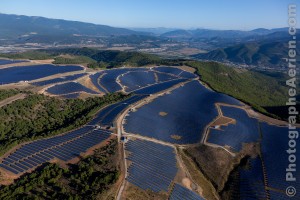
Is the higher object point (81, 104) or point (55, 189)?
point (81, 104)

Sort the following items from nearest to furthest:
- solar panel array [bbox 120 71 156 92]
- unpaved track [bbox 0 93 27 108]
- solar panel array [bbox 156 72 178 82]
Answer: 1. unpaved track [bbox 0 93 27 108]
2. solar panel array [bbox 120 71 156 92]
3. solar panel array [bbox 156 72 178 82]

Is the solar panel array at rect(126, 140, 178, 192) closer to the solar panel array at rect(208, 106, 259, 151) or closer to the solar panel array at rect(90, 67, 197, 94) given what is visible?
the solar panel array at rect(208, 106, 259, 151)

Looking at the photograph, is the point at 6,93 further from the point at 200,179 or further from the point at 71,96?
the point at 200,179

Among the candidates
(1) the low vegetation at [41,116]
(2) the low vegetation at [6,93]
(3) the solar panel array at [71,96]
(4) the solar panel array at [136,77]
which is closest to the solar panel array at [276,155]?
(1) the low vegetation at [41,116]

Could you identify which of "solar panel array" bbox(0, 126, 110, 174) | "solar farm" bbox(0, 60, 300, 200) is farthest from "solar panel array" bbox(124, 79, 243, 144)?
"solar panel array" bbox(0, 126, 110, 174)

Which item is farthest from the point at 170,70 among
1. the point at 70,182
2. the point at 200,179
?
the point at 70,182

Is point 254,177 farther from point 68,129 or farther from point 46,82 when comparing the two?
point 46,82

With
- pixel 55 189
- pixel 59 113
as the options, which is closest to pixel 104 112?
pixel 59 113
